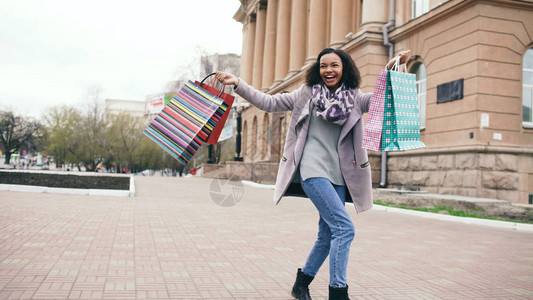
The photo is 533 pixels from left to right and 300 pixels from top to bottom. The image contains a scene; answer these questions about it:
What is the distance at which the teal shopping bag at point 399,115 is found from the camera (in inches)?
134

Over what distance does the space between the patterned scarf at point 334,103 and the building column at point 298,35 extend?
88.9ft

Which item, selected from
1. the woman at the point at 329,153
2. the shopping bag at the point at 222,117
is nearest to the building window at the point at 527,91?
the woman at the point at 329,153

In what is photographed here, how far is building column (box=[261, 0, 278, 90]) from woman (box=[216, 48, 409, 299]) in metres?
33.6

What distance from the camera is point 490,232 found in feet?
30.3

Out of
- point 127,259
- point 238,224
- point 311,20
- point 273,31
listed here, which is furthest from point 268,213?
point 273,31

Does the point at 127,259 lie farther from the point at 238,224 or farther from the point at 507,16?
the point at 507,16

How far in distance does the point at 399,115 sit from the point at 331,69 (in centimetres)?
64

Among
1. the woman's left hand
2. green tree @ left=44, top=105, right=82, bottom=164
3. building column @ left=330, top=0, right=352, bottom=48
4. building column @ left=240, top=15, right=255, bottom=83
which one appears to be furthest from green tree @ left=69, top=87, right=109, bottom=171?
the woman's left hand

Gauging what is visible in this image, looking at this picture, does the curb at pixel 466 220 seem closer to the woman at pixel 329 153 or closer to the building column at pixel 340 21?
the woman at pixel 329 153

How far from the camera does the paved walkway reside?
408 cm

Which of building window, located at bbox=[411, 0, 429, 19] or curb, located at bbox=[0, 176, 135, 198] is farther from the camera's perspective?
building window, located at bbox=[411, 0, 429, 19]

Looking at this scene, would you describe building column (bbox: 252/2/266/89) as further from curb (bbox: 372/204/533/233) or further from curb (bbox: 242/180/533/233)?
curb (bbox: 372/204/533/233)

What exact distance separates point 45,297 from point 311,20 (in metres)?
25.3

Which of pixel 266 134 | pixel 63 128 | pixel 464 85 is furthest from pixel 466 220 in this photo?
pixel 63 128
